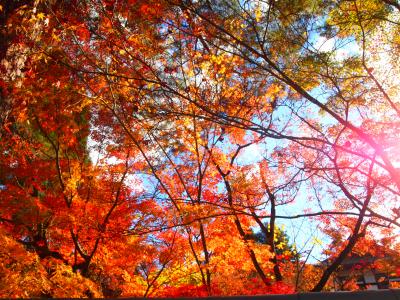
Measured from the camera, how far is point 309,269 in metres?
17.6

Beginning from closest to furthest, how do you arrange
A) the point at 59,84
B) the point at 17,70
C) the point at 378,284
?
the point at 17,70, the point at 59,84, the point at 378,284

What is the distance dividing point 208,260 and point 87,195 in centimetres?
504

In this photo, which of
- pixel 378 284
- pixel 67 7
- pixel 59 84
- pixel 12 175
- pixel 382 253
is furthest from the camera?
pixel 378 284

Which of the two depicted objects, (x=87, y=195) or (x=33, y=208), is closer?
(x=33, y=208)

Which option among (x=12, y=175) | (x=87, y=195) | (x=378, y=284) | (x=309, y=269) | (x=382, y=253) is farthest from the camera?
(x=378, y=284)

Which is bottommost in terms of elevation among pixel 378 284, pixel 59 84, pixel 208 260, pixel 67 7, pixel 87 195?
pixel 378 284

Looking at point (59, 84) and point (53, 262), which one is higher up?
point (59, 84)

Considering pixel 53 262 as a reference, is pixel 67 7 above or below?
above

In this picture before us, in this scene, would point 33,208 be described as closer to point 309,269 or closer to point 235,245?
point 235,245

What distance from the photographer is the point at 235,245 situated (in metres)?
11.3

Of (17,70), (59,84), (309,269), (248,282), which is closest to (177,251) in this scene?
(248,282)

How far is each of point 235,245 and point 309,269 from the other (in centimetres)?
828

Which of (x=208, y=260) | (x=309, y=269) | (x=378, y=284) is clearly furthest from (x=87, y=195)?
(x=378, y=284)

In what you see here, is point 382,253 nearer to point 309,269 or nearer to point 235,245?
point 309,269
